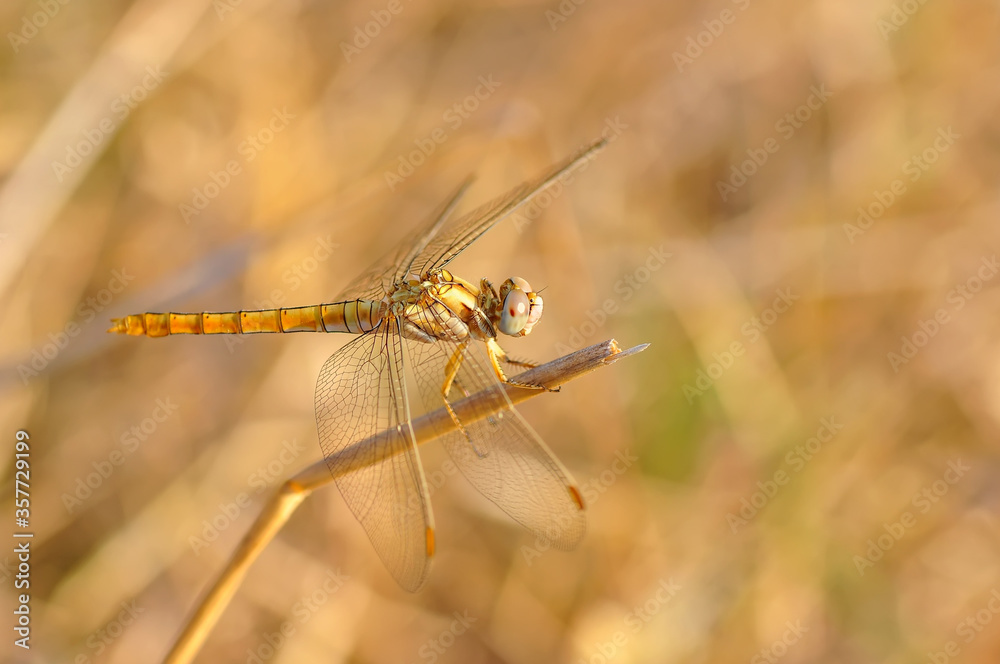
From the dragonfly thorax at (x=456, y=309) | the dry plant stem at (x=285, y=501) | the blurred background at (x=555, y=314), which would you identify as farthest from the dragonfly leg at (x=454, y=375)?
the blurred background at (x=555, y=314)

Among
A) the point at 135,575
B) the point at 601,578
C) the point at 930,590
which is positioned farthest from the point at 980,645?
the point at 135,575

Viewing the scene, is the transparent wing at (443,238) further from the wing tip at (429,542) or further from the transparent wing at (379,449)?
the wing tip at (429,542)

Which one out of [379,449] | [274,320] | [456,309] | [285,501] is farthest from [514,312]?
[285,501]

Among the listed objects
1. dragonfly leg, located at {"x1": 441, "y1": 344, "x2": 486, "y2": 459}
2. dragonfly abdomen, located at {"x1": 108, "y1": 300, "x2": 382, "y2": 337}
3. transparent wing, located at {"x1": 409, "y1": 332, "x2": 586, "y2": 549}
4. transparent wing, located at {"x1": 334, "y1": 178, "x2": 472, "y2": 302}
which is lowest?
transparent wing, located at {"x1": 409, "y1": 332, "x2": 586, "y2": 549}

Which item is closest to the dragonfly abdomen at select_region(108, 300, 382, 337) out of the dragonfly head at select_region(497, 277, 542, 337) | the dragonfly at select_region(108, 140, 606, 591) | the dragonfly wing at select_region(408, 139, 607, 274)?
the dragonfly at select_region(108, 140, 606, 591)

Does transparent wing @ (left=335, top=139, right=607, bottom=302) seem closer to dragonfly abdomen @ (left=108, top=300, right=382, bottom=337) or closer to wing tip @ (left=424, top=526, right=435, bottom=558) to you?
dragonfly abdomen @ (left=108, top=300, right=382, bottom=337)

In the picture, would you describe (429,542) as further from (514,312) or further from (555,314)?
(555,314)
